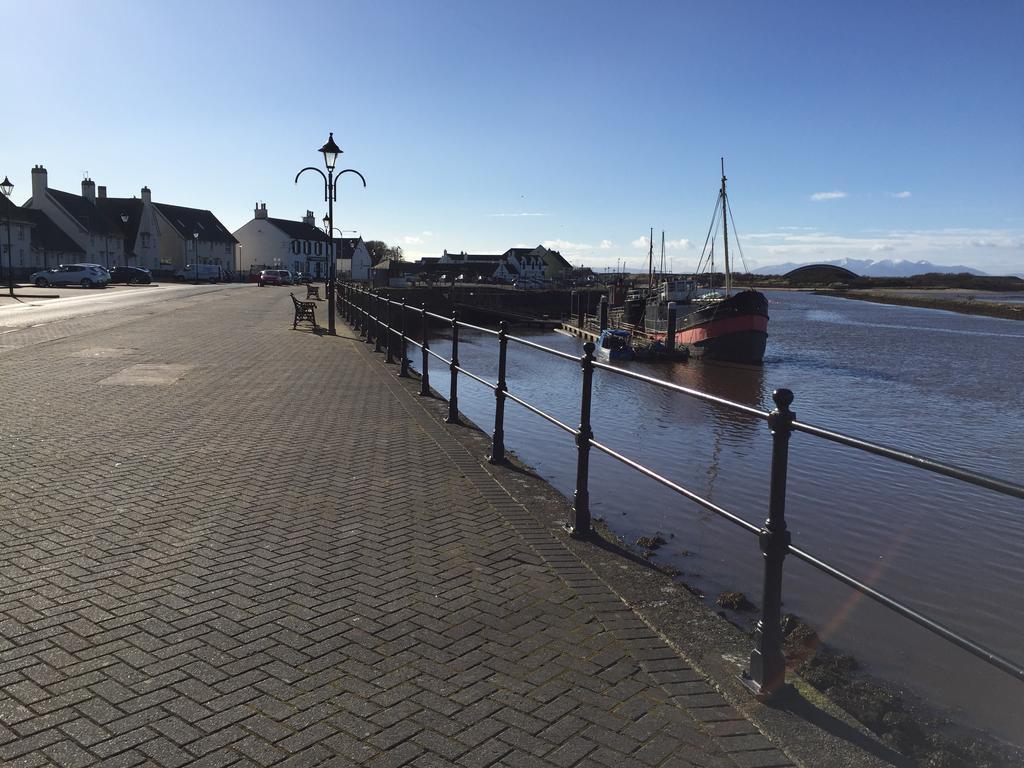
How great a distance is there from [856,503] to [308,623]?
31.3ft

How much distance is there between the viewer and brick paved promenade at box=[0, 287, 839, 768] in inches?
113

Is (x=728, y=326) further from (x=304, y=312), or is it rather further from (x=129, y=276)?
(x=129, y=276)

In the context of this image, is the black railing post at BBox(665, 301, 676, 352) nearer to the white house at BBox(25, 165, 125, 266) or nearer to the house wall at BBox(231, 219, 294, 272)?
the white house at BBox(25, 165, 125, 266)

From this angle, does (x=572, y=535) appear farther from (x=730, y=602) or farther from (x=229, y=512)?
(x=229, y=512)

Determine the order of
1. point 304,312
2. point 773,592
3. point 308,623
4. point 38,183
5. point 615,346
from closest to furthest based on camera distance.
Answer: point 773,592 → point 308,623 → point 304,312 → point 615,346 → point 38,183

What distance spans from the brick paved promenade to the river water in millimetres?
2917

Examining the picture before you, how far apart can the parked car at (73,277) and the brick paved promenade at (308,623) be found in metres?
46.7

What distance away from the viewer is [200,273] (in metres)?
76.4

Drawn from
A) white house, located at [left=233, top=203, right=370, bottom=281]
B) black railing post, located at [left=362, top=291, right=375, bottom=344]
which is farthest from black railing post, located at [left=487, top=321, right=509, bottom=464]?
white house, located at [left=233, top=203, right=370, bottom=281]

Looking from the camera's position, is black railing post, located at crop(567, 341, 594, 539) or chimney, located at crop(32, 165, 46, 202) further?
chimney, located at crop(32, 165, 46, 202)

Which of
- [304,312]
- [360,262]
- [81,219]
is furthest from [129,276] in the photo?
[360,262]

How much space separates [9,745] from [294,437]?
212 inches

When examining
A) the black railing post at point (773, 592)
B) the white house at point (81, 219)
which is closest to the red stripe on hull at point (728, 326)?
the black railing post at point (773, 592)

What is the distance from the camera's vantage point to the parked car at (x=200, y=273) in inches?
2901
